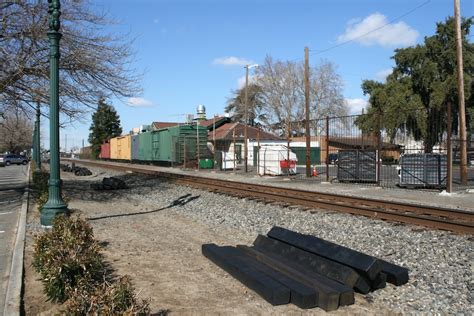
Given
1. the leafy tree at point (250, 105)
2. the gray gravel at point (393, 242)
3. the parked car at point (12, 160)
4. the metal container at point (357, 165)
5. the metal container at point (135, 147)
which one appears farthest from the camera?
the leafy tree at point (250, 105)

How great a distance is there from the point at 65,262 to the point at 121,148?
6176cm

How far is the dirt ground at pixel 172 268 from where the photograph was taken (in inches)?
209

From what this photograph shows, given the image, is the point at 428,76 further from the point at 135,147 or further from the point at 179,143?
the point at 135,147

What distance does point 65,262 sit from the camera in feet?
17.5

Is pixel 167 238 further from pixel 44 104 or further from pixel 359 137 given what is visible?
pixel 359 137

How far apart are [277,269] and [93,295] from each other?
272cm

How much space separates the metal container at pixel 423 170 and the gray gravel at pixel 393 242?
7.85 m

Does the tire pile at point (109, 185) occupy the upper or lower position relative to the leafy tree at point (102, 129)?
lower

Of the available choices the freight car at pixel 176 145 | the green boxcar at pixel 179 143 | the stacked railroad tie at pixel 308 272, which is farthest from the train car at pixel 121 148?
the stacked railroad tie at pixel 308 272

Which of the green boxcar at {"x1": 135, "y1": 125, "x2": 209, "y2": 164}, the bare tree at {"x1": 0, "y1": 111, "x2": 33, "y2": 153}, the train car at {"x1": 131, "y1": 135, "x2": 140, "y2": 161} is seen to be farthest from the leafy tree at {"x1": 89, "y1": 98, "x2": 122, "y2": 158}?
the green boxcar at {"x1": 135, "y1": 125, "x2": 209, "y2": 164}

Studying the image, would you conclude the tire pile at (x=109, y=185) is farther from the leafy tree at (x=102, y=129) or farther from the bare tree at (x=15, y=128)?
the leafy tree at (x=102, y=129)

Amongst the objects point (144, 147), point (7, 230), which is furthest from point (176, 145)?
point (7, 230)

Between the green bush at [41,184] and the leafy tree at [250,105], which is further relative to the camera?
the leafy tree at [250,105]

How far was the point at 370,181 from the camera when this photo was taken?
71.1ft
